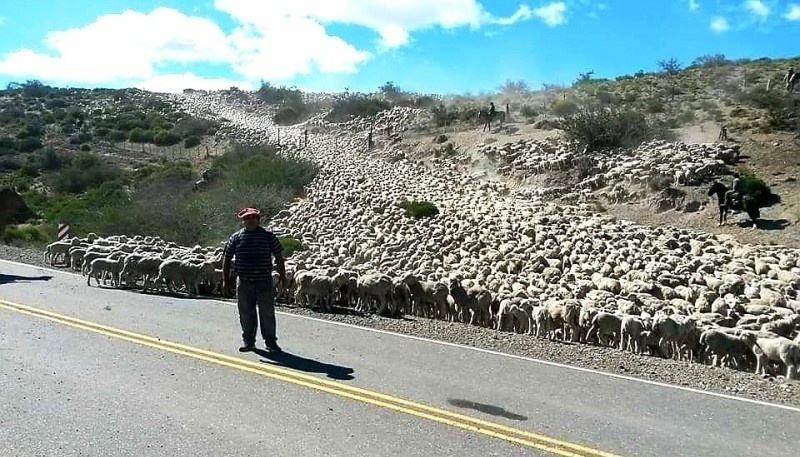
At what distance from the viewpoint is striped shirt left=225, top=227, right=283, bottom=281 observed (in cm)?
991

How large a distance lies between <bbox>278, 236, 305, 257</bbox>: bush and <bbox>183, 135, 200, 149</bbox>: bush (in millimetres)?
44626

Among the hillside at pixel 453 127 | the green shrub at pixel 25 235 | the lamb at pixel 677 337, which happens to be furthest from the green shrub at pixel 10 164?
the lamb at pixel 677 337

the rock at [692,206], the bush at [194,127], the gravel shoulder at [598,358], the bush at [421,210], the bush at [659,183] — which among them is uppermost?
the bush at [194,127]

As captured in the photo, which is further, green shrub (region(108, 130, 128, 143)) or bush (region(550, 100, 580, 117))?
green shrub (region(108, 130, 128, 143))

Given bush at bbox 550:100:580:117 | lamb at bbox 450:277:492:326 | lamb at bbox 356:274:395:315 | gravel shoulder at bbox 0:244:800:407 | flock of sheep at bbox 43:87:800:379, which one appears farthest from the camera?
bush at bbox 550:100:580:117

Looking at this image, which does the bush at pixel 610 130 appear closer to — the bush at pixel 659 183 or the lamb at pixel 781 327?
the bush at pixel 659 183

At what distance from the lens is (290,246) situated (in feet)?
81.8

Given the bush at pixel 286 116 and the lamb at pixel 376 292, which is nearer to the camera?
the lamb at pixel 376 292

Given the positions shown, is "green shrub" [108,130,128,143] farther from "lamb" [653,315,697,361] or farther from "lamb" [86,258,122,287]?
"lamb" [653,315,697,361]

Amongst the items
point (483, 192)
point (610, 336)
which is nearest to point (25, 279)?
point (610, 336)

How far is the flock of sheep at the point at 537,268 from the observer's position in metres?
12.0

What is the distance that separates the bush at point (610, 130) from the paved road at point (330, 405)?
70.8 feet

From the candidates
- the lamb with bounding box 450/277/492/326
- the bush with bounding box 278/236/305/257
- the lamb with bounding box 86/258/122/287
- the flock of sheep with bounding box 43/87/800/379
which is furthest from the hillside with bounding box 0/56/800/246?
the lamb with bounding box 86/258/122/287

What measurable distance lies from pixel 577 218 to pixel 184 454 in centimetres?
1942
